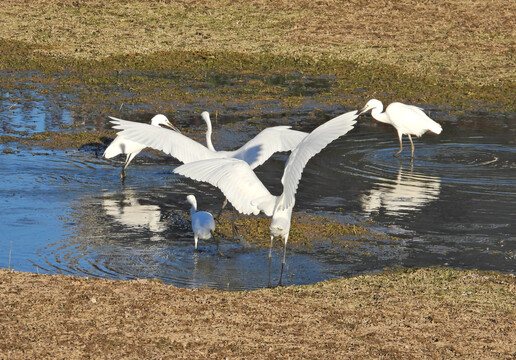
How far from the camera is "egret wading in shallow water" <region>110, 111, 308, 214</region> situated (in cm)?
982

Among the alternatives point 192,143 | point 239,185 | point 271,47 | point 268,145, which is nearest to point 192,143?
point 192,143

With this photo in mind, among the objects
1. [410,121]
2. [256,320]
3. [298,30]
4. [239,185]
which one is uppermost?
[298,30]

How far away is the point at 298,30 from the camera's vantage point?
25391mm

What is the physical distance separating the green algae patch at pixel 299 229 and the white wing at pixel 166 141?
0.90m

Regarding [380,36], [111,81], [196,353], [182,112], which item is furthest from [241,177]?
[380,36]

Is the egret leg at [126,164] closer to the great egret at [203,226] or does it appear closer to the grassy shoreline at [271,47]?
the great egret at [203,226]

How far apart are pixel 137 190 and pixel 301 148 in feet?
15.3

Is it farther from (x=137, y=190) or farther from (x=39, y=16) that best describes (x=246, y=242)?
(x=39, y=16)

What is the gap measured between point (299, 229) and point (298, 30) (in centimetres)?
1607

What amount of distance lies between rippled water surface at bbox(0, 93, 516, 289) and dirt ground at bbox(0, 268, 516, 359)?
0.87 m

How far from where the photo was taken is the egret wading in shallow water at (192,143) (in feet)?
32.2

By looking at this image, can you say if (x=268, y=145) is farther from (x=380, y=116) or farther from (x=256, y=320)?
(x=380, y=116)

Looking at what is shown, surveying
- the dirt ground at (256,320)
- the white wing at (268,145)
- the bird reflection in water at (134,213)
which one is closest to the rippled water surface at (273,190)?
the bird reflection in water at (134,213)

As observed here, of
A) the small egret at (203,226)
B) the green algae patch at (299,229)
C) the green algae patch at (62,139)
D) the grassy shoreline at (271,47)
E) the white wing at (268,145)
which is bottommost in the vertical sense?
the green algae patch at (299,229)
